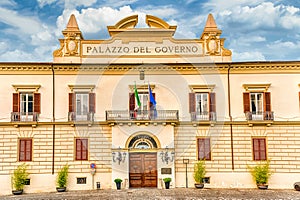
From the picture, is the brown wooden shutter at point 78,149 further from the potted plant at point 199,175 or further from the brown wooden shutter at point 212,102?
the brown wooden shutter at point 212,102

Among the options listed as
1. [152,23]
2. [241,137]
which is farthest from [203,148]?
[152,23]

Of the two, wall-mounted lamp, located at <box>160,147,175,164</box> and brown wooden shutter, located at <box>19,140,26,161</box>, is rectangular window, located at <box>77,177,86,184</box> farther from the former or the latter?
wall-mounted lamp, located at <box>160,147,175,164</box>

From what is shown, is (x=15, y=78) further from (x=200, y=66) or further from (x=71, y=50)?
(x=200, y=66)

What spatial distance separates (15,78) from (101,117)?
278 inches

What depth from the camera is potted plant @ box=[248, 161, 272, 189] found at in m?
28.4

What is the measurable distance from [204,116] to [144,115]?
4.50 metres

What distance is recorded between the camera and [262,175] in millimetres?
28422

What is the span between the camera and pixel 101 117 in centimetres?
2964

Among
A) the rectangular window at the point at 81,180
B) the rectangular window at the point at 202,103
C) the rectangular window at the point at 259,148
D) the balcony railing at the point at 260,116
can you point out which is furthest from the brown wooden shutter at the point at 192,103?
the rectangular window at the point at 81,180

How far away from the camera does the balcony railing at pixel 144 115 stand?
29156mm

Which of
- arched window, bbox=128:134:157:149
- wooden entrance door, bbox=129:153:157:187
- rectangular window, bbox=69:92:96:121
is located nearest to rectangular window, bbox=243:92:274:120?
arched window, bbox=128:134:157:149

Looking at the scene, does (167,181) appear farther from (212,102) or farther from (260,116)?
(260,116)

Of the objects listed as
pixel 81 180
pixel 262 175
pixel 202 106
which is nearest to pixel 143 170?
pixel 81 180

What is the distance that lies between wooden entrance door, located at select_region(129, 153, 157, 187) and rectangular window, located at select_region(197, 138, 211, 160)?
3357 mm
